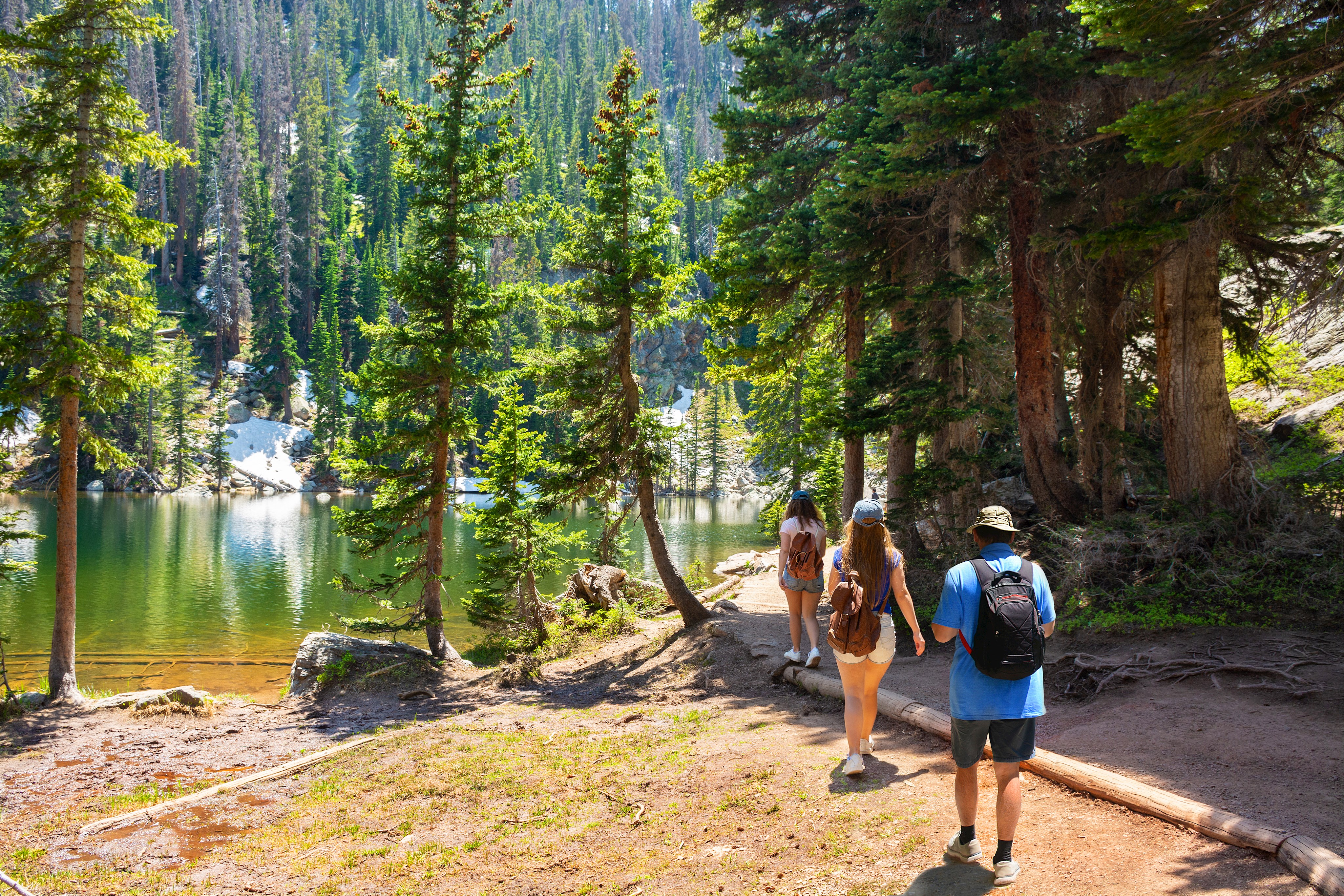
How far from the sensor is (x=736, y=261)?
1291cm

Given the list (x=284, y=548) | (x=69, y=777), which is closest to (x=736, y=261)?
(x=69, y=777)

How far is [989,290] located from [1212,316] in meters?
3.42

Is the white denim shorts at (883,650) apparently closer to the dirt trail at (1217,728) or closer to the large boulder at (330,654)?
the dirt trail at (1217,728)

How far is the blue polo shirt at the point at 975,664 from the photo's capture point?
375 cm

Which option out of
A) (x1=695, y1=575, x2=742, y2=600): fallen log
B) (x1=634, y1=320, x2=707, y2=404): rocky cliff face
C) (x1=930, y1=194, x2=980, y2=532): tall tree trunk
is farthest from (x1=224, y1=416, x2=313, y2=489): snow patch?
(x1=930, y1=194, x2=980, y2=532): tall tree trunk

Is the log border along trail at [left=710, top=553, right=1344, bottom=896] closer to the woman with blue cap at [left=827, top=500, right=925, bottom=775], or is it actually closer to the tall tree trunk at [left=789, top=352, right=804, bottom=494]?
the woman with blue cap at [left=827, top=500, right=925, bottom=775]

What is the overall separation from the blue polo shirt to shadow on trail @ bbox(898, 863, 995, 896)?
0.83m

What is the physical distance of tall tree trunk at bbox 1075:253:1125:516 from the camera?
11.4m

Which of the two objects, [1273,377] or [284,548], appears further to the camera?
[284,548]

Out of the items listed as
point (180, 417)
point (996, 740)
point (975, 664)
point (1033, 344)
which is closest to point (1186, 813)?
point (996, 740)

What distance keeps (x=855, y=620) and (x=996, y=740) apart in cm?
137

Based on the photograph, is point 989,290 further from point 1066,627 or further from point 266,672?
point 266,672

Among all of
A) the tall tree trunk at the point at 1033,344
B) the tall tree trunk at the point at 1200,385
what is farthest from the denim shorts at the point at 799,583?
the tall tree trunk at the point at 1200,385

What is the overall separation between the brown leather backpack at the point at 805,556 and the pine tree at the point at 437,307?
7.85 meters
